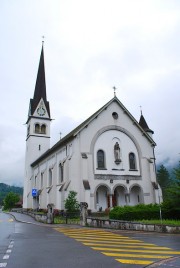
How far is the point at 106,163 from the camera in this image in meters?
34.0

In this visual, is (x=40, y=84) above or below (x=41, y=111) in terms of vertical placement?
above

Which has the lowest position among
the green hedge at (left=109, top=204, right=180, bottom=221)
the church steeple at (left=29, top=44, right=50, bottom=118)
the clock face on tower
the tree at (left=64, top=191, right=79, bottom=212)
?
the green hedge at (left=109, top=204, right=180, bottom=221)

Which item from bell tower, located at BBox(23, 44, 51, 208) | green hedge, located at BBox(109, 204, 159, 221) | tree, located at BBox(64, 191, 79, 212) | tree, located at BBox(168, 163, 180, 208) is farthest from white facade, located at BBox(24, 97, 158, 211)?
bell tower, located at BBox(23, 44, 51, 208)

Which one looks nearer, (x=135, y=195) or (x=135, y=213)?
(x=135, y=213)

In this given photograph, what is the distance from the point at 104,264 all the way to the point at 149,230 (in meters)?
9.86

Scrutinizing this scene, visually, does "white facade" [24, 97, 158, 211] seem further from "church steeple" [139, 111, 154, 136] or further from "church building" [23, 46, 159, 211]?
"church steeple" [139, 111, 154, 136]

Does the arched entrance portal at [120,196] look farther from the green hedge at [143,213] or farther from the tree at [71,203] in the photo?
the green hedge at [143,213]

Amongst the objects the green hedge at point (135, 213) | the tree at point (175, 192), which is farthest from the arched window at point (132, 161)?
the tree at point (175, 192)

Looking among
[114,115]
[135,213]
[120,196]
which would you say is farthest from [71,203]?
[114,115]

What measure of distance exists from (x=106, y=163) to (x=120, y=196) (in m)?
4.86

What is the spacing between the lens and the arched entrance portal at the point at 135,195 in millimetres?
35188

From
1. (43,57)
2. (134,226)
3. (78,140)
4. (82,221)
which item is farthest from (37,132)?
(134,226)

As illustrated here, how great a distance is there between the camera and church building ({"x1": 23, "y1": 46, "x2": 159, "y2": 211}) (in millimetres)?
32094

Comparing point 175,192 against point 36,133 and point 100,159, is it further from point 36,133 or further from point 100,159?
point 36,133
